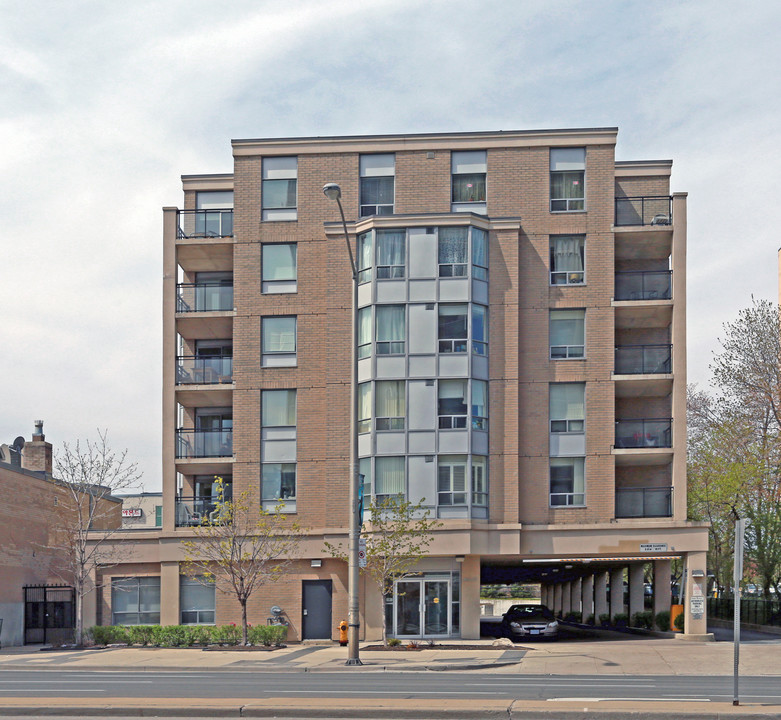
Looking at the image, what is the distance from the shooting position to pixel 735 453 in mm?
49750

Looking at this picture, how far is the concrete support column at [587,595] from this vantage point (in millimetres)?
59156

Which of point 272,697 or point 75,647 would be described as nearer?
point 272,697

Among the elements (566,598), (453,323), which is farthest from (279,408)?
(566,598)

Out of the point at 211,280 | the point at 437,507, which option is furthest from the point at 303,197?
the point at 437,507

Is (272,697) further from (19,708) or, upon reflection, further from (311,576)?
(311,576)

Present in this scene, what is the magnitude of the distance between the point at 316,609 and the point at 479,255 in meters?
14.3

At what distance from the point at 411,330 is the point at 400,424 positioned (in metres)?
3.41

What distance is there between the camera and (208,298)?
4291 cm

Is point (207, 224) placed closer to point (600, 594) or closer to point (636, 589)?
point (636, 589)

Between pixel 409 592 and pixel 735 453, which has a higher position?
pixel 735 453

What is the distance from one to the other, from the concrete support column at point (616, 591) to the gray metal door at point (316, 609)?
16747 mm

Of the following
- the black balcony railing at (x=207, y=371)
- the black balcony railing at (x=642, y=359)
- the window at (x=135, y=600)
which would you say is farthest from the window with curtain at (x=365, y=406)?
the window at (x=135, y=600)

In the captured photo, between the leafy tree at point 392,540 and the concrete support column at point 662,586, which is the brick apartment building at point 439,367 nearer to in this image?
the concrete support column at point 662,586

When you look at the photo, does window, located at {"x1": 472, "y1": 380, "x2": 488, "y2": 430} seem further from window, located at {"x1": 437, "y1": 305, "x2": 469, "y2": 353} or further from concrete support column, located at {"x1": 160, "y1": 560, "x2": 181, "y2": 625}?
concrete support column, located at {"x1": 160, "y1": 560, "x2": 181, "y2": 625}
